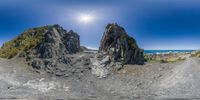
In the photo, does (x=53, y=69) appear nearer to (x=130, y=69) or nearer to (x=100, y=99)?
(x=130, y=69)

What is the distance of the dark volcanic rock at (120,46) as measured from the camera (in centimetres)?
8131

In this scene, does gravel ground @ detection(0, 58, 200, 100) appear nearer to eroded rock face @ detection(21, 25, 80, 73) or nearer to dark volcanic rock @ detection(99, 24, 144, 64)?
eroded rock face @ detection(21, 25, 80, 73)

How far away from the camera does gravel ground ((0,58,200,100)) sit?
62.6 m

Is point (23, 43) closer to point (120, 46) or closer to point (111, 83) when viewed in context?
point (120, 46)

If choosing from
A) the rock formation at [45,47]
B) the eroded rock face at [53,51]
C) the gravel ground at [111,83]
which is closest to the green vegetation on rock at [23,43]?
the rock formation at [45,47]

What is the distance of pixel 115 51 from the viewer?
268 feet

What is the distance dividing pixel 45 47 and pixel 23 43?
38.9ft

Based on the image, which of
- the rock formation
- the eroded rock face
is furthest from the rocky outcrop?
the rock formation

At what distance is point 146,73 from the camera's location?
75.1 meters

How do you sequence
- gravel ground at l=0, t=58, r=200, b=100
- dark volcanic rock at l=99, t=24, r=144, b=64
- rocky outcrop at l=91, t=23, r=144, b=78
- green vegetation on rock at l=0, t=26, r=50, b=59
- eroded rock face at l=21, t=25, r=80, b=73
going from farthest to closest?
green vegetation on rock at l=0, t=26, r=50, b=59, dark volcanic rock at l=99, t=24, r=144, b=64, rocky outcrop at l=91, t=23, r=144, b=78, eroded rock face at l=21, t=25, r=80, b=73, gravel ground at l=0, t=58, r=200, b=100

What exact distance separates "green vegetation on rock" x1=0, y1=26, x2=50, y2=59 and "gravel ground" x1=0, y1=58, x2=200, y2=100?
7251 mm

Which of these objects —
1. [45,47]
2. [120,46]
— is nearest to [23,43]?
[45,47]

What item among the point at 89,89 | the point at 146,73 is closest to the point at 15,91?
the point at 89,89

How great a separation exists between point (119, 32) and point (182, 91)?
2432cm
